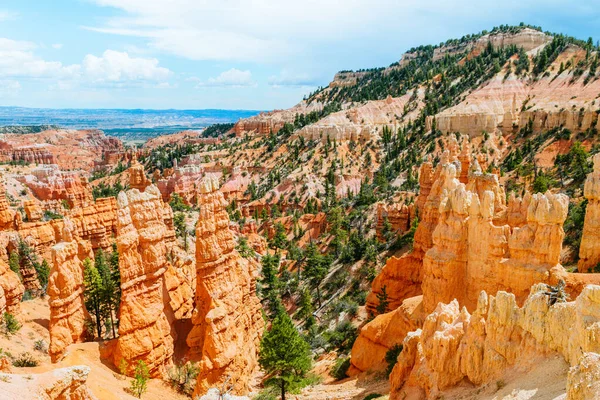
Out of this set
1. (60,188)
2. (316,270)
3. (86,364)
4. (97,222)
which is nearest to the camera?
(86,364)

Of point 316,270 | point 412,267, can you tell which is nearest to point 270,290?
point 316,270

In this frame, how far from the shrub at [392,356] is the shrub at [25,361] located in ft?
61.5

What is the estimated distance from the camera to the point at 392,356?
24109 mm

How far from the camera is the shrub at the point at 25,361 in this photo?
72.9 ft

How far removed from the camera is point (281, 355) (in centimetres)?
2422

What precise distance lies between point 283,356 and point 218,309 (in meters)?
4.51

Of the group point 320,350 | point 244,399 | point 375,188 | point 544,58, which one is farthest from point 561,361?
point 544,58

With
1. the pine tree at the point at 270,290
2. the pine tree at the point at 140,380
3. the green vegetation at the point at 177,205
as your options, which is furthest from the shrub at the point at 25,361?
the green vegetation at the point at 177,205

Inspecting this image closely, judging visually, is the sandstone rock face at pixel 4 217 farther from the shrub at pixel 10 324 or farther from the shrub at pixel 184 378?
the shrub at pixel 184 378

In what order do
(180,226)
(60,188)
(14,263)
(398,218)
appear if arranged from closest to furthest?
(14,263) < (180,226) < (398,218) < (60,188)

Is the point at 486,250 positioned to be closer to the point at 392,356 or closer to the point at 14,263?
the point at 392,356

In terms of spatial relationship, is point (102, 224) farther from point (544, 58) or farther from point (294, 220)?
point (544, 58)

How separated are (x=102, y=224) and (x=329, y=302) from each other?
93.4 ft

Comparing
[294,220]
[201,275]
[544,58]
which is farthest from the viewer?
[544,58]
